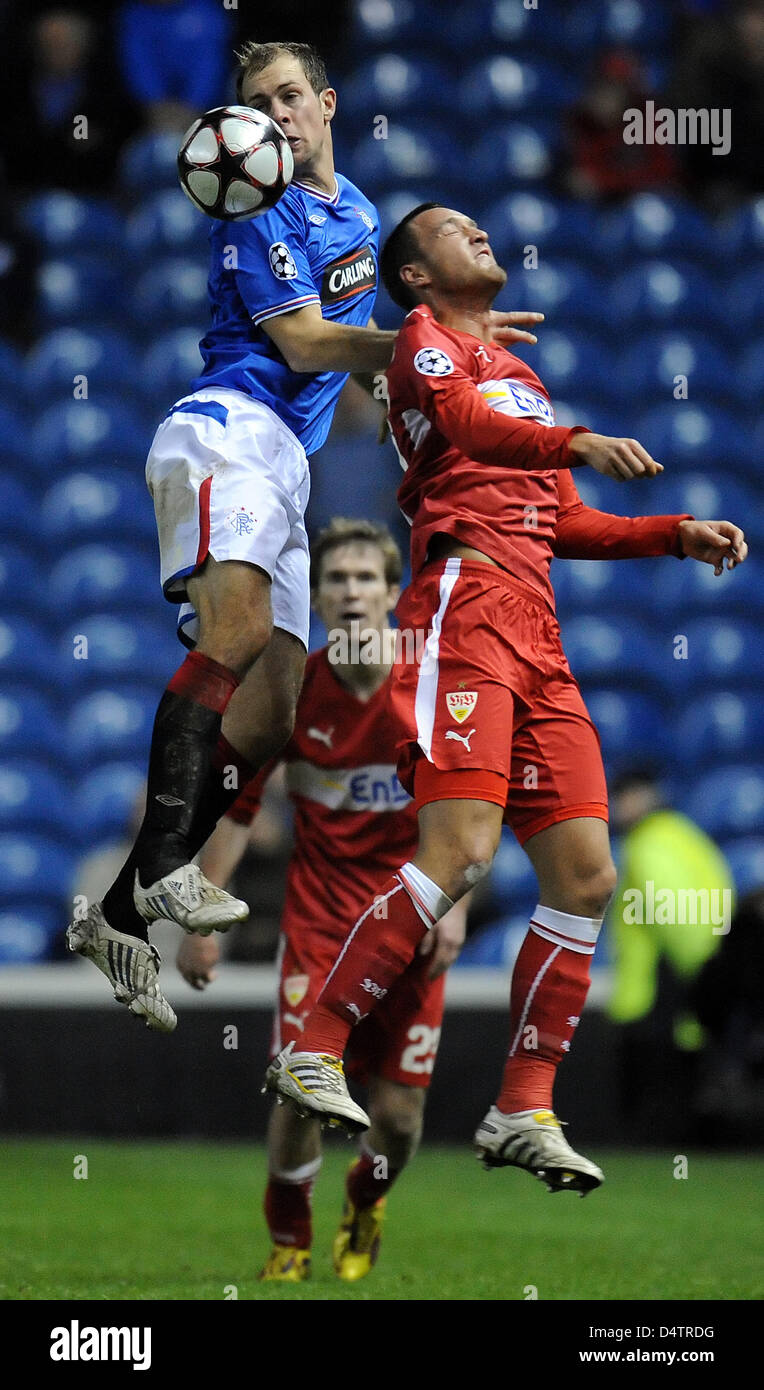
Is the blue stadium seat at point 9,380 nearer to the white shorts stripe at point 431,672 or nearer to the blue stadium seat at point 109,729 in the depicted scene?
the blue stadium seat at point 109,729

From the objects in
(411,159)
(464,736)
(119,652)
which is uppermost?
(411,159)

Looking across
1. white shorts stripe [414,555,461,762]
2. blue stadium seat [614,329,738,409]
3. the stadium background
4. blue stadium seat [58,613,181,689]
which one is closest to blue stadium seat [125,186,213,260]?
the stadium background

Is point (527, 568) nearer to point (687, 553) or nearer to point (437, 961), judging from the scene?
point (687, 553)

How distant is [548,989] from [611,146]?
27.0 feet

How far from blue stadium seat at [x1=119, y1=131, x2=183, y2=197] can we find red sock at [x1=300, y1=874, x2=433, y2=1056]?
8.03 metres

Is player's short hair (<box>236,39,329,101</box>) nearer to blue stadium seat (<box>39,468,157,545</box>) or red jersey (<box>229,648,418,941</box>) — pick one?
red jersey (<box>229,648,418,941</box>)

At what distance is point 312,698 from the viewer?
5.55 meters

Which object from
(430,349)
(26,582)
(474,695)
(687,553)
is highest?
(26,582)

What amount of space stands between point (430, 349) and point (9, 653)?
6342 millimetres

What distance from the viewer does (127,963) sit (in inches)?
157

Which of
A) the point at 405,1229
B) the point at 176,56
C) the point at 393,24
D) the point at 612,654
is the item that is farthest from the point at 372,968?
the point at 393,24

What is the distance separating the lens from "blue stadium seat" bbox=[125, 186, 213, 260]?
433 inches

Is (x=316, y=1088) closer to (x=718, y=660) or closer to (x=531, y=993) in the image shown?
(x=531, y=993)

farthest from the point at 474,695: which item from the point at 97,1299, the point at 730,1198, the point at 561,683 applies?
the point at 730,1198
